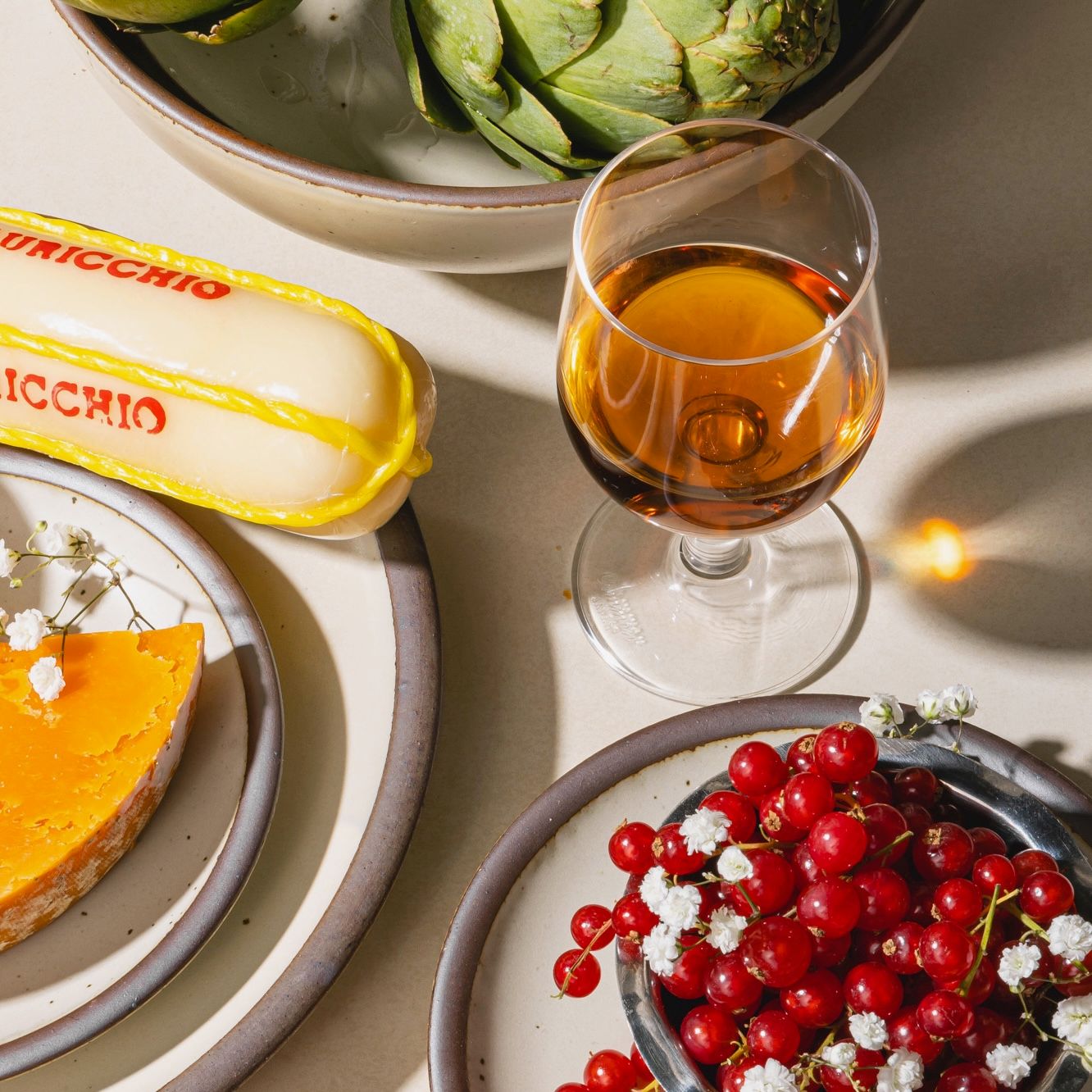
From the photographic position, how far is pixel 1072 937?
0.45m

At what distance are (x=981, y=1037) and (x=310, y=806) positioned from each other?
34cm

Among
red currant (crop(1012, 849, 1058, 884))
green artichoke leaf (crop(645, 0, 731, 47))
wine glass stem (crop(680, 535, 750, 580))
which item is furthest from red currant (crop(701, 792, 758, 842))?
green artichoke leaf (crop(645, 0, 731, 47))

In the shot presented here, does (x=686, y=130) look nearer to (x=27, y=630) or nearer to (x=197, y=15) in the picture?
(x=197, y=15)

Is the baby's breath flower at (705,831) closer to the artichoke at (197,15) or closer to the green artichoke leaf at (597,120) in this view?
the green artichoke leaf at (597,120)

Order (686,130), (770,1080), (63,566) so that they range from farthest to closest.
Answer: (63,566), (686,130), (770,1080)

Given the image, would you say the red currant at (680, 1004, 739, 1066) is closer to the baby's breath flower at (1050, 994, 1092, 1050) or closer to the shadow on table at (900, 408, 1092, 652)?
the baby's breath flower at (1050, 994, 1092, 1050)

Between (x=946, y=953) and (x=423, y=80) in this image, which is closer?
(x=946, y=953)

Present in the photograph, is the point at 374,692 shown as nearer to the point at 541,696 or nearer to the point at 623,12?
the point at 541,696

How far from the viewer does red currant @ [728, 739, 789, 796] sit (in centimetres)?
51

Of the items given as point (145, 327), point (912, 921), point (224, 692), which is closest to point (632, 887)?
point (912, 921)

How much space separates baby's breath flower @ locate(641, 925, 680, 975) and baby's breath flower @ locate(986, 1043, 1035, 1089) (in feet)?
0.40

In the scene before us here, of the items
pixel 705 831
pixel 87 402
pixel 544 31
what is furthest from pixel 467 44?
pixel 705 831

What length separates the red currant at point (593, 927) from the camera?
1.78 ft

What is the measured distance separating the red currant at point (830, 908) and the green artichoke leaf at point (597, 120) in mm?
341
